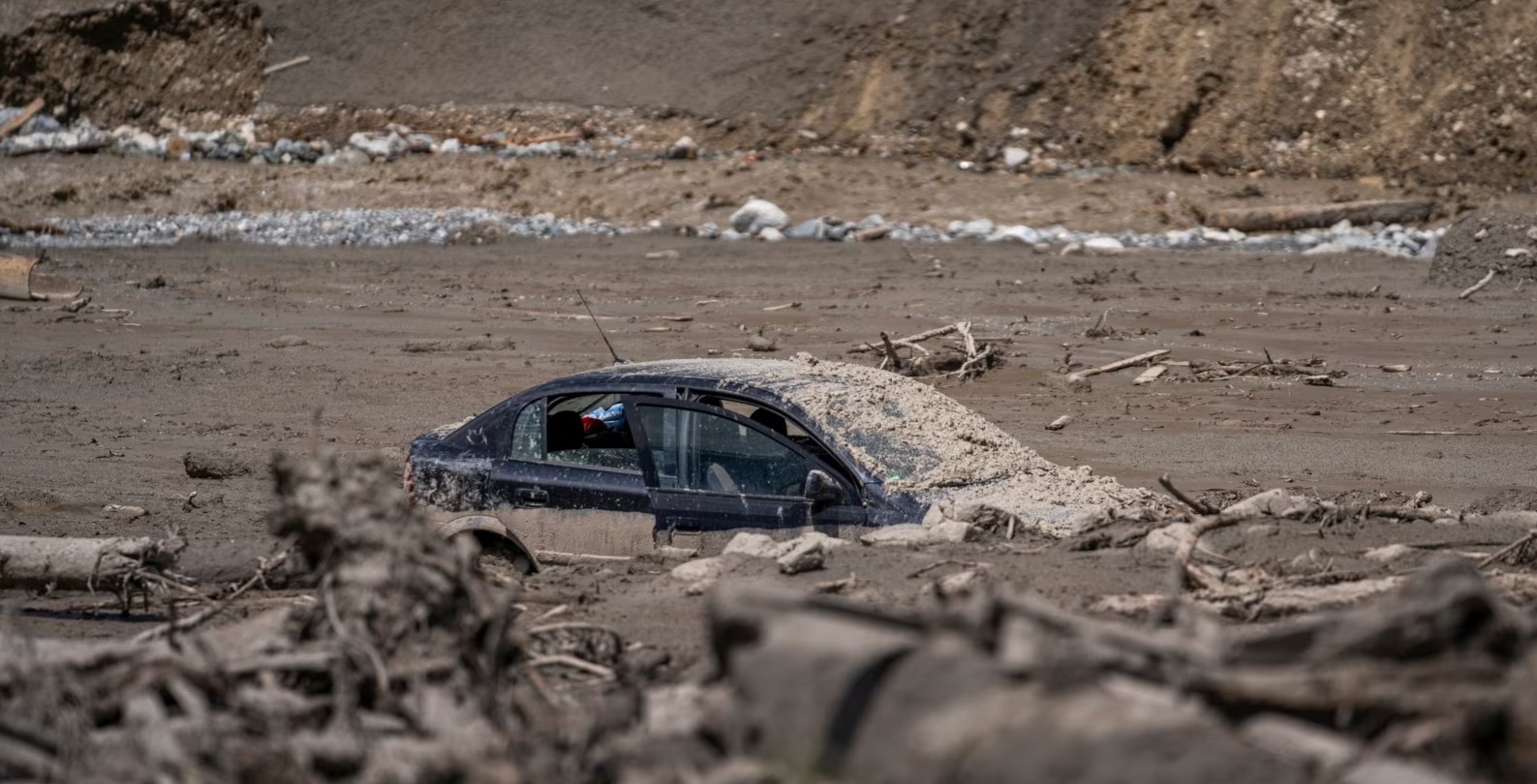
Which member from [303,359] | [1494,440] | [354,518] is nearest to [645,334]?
[303,359]

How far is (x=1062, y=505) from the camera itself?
A: 8.28 meters

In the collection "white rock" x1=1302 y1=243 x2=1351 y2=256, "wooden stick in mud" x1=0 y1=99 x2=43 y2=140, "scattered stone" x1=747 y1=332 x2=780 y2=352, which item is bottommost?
"scattered stone" x1=747 y1=332 x2=780 y2=352

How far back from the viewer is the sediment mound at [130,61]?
28391mm

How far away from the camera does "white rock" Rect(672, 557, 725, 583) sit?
7305mm

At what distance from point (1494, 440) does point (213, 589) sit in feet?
32.2

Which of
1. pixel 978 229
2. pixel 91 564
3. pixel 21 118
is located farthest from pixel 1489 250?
pixel 21 118

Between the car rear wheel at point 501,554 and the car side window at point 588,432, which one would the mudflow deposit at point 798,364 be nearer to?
the car rear wheel at point 501,554

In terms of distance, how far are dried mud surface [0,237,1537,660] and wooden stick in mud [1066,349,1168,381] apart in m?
0.26

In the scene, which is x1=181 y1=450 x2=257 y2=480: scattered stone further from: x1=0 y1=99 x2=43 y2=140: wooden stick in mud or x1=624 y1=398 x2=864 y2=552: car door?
x1=0 y1=99 x2=43 y2=140: wooden stick in mud

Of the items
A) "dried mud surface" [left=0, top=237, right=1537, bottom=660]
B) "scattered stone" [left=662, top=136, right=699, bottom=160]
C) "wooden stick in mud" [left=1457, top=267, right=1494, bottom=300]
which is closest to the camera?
"dried mud surface" [left=0, top=237, right=1537, bottom=660]

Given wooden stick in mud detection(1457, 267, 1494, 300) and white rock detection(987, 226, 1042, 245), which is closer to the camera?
wooden stick in mud detection(1457, 267, 1494, 300)

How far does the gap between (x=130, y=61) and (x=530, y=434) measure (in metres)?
23.1

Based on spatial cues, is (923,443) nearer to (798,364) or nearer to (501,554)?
(798,364)

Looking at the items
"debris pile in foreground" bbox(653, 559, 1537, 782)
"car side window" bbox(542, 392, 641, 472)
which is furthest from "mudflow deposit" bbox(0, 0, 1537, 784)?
"car side window" bbox(542, 392, 641, 472)
